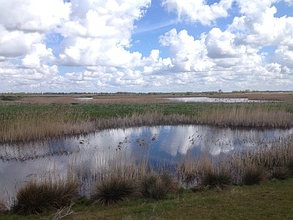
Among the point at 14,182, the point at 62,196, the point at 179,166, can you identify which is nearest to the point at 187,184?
the point at 179,166

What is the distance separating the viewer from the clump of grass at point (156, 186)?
9.37 meters

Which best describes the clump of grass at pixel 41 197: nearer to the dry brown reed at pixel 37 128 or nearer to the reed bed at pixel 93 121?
the dry brown reed at pixel 37 128

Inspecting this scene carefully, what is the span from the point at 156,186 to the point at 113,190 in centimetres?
119

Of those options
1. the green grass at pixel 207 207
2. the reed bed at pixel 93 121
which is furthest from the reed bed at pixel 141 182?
the reed bed at pixel 93 121

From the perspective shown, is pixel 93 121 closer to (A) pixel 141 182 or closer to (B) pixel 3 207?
(A) pixel 141 182

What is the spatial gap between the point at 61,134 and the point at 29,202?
539 inches

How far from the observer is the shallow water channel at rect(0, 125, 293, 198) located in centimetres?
1288

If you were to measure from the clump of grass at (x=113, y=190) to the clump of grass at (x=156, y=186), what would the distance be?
34 centimetres

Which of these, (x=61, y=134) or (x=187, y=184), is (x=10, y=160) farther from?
(x=187, y=184)

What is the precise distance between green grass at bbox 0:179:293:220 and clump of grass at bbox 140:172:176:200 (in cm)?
26

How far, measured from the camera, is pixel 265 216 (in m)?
7.00

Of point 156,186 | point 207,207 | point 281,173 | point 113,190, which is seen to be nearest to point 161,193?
point 156,186

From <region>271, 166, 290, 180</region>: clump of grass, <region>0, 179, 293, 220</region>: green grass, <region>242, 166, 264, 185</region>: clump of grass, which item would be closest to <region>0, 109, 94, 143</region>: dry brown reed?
<region>0, 179, 293, 220</region>: green grass

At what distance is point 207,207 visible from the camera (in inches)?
311
